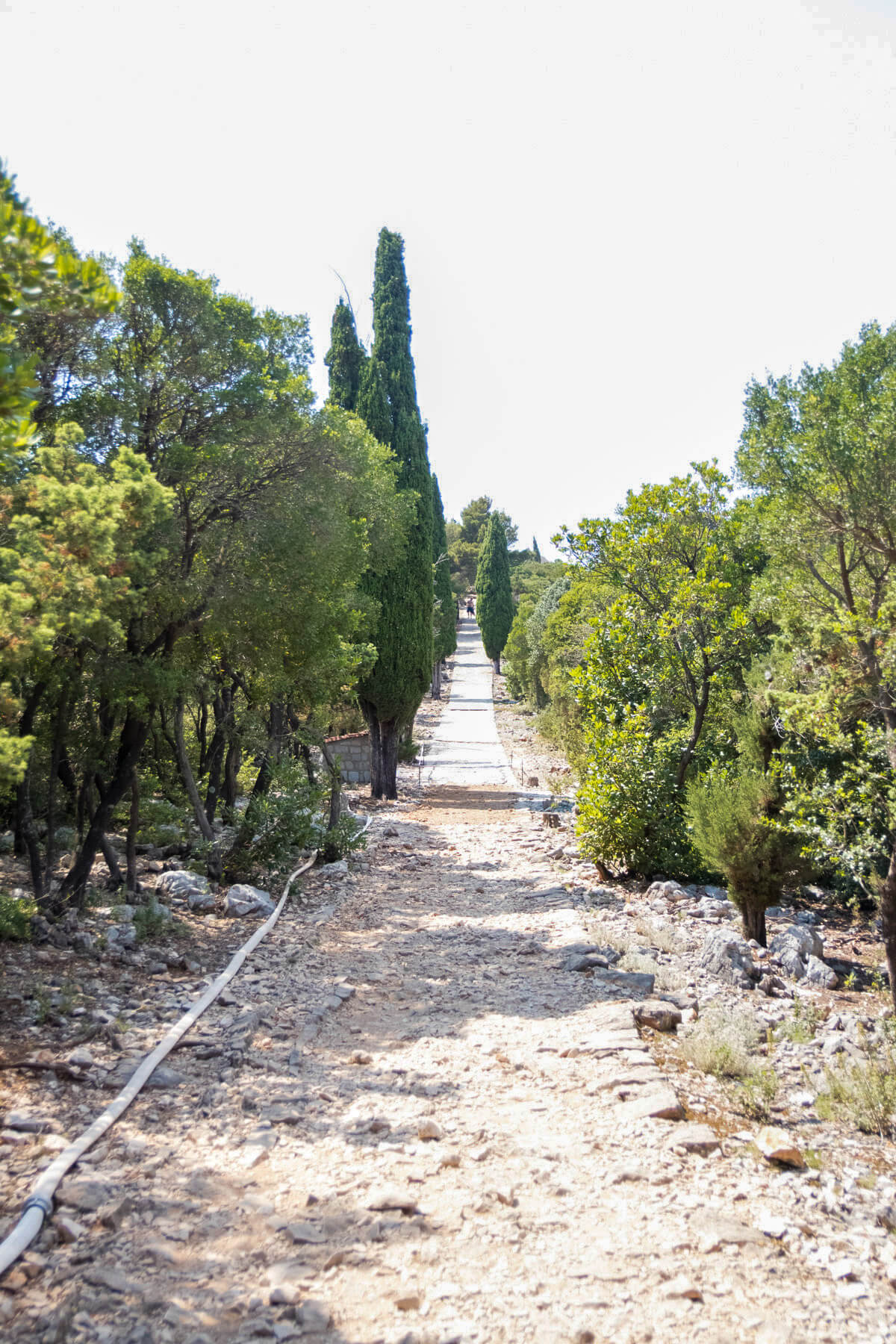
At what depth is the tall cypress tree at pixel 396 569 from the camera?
765 inches

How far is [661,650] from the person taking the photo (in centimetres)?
1055

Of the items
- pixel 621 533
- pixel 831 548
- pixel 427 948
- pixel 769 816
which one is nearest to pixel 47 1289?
pixel 427 948

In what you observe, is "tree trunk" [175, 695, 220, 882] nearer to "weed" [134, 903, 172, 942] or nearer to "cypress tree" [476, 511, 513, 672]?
"weed" [134, 903, 172, 942]

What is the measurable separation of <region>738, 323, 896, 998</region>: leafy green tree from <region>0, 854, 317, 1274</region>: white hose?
14.6ft

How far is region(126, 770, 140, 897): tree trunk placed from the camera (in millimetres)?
8312

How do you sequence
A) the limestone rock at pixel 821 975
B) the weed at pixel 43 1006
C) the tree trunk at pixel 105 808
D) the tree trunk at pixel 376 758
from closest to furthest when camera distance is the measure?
the weed at pixel 43 1006 < the limestone rock at pixel 821 975 < the tree trunk at pixel 105 808 < the tree trunk at pixel 376 758

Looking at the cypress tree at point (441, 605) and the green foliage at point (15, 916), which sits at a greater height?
the cypress tree at point (441, 605)

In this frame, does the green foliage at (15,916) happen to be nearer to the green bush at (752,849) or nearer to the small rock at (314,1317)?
the small rock at (314,1317)

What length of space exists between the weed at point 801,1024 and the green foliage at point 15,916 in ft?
16.4

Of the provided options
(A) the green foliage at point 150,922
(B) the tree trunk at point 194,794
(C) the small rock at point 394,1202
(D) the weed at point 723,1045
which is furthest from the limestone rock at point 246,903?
(C) the small rock at point 394,1202

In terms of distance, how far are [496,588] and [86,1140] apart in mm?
48020

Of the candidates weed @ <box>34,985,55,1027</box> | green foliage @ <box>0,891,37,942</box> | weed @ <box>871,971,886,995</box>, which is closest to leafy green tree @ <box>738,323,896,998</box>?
weed @ <box>871,971,886,995</box>

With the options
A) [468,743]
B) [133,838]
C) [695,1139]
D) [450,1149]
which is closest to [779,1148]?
[695,1139]

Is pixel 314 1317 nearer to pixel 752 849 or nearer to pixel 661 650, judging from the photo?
pixel 752 849
